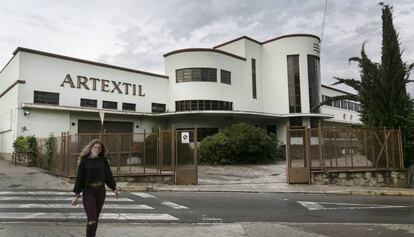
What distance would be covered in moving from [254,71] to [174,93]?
890cm

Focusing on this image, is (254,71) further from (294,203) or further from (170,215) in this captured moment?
(170,215)

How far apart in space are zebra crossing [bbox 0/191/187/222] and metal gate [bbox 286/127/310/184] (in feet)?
20.2

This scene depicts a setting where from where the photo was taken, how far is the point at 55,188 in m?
15.2

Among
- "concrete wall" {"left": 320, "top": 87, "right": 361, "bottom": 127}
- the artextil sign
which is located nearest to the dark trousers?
the artextil sign

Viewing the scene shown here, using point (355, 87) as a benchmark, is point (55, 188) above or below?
below

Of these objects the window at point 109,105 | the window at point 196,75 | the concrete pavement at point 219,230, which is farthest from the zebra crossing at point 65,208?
the window at point 196,75

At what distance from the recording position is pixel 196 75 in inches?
1300

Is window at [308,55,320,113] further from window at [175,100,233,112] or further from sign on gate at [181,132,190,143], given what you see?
sign on gate at [181,132,190,143]

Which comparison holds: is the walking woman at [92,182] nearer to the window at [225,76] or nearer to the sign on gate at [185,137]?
the sign on gate at [185,137]

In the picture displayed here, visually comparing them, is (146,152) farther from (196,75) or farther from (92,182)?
(196,75)

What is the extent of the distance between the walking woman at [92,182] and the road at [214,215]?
4.58ft

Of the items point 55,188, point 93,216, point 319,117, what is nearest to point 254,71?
point 319,117

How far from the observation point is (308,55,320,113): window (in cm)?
3744

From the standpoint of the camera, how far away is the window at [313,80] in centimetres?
3744
